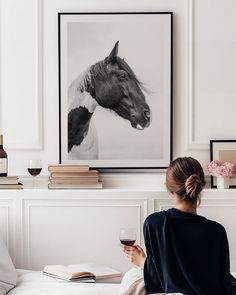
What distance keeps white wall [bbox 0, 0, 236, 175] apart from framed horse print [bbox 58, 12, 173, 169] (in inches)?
2.8

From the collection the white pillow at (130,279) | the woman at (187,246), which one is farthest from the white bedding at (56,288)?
the woman at (187,246)

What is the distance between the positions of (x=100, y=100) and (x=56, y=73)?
34cm

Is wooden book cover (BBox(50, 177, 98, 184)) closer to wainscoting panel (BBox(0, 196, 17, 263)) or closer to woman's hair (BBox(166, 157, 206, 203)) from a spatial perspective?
wainscoting panel (BBox(0, 196, 17, 263))

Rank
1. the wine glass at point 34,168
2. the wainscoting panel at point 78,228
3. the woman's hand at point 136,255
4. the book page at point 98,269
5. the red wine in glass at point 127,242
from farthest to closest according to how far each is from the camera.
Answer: the wine glass at point 34,168
the wainscoting panel at point 78,228
the book page at point 98,269
the red wine in glass at point 127,242
the woman's hand at point 136,255

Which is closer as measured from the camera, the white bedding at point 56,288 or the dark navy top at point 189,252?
the dark navy top at point 189,252

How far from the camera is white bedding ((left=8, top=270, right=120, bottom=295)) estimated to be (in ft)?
10.8

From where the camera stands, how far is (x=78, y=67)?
430 centimetres

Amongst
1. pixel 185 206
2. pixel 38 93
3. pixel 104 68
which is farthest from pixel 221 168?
pixel 185 206

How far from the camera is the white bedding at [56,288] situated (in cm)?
328

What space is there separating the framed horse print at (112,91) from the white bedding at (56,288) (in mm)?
963

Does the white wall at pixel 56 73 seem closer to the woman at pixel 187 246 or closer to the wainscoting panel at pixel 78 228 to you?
the wainscoting panel at pixel 78 228

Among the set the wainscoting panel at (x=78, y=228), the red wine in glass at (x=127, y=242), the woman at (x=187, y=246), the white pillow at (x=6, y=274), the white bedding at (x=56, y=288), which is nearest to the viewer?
the woman at (x=187, y=246)

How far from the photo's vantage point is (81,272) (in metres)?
3.56

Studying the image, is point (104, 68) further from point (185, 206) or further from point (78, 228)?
point (185, 206)
